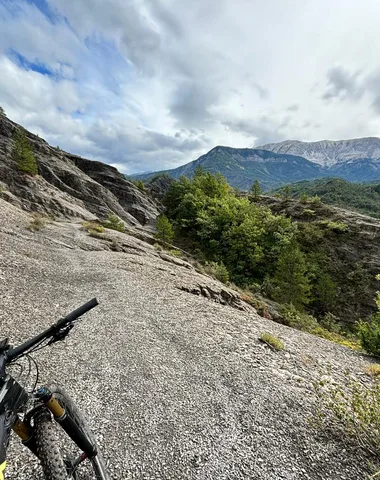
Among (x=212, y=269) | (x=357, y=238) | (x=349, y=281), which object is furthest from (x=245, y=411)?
(x=357, y=238)

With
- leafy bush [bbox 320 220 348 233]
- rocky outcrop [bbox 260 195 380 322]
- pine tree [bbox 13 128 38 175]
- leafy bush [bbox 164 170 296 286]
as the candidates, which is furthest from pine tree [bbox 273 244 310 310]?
pine tree [bbox 13 128 38 175]

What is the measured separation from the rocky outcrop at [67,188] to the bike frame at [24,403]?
2948cm

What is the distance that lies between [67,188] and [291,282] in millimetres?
34026

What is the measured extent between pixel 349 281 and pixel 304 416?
35.7 metres

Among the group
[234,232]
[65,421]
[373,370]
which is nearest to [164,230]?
[234,232]

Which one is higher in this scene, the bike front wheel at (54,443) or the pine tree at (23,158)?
the pine tree at (23,158)

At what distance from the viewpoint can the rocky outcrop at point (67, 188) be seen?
30953 millimetres

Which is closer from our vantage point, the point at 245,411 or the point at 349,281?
the point at 245,411

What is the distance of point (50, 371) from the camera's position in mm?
5629

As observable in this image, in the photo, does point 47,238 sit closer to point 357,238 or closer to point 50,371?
point 50,371

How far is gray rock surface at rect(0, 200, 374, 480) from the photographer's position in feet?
13.3

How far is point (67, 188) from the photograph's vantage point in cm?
4041

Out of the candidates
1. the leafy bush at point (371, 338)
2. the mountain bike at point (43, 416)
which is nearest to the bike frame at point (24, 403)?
the mountain bike at point (43, 416)

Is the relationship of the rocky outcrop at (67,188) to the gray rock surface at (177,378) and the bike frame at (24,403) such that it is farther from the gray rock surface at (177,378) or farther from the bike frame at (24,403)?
the bike frame at (24,403)
